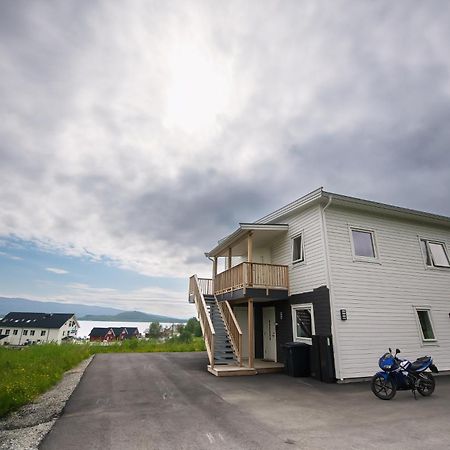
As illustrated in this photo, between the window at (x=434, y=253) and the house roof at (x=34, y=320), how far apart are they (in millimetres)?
65770

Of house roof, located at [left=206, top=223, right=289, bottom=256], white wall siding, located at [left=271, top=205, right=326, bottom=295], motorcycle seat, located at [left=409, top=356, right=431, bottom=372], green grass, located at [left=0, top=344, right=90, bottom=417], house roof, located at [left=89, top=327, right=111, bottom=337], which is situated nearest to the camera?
green grass, located at [left=0, top=344, right=90, bottom=417]

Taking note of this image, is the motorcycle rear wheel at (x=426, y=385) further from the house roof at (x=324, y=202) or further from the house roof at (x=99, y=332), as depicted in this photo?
the house roof at (x=99, y=332)

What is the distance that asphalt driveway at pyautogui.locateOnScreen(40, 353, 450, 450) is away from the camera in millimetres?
3938

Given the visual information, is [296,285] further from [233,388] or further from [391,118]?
[391,118]

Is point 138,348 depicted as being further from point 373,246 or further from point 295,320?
point 373,246

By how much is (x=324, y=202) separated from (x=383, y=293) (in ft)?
13.6

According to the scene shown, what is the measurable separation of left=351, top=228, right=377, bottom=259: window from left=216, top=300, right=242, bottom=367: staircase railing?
219 inches

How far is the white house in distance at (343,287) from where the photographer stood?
944 centimetres

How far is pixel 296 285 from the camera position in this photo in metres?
11.2

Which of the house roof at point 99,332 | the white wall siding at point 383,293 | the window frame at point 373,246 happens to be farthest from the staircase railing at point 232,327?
the house roof at point 99,332

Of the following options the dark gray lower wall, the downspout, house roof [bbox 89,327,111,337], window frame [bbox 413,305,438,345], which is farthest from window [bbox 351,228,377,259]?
house roof [bbox 89,327,111,337]

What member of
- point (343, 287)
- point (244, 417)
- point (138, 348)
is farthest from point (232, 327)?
point (138, 348)

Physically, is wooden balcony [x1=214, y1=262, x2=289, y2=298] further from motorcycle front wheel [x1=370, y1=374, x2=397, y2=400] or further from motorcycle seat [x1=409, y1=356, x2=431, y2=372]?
motorcycle seat [x1=409, y1=356, x2=431, y2=372]

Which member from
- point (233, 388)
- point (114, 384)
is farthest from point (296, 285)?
point (114, 384)
